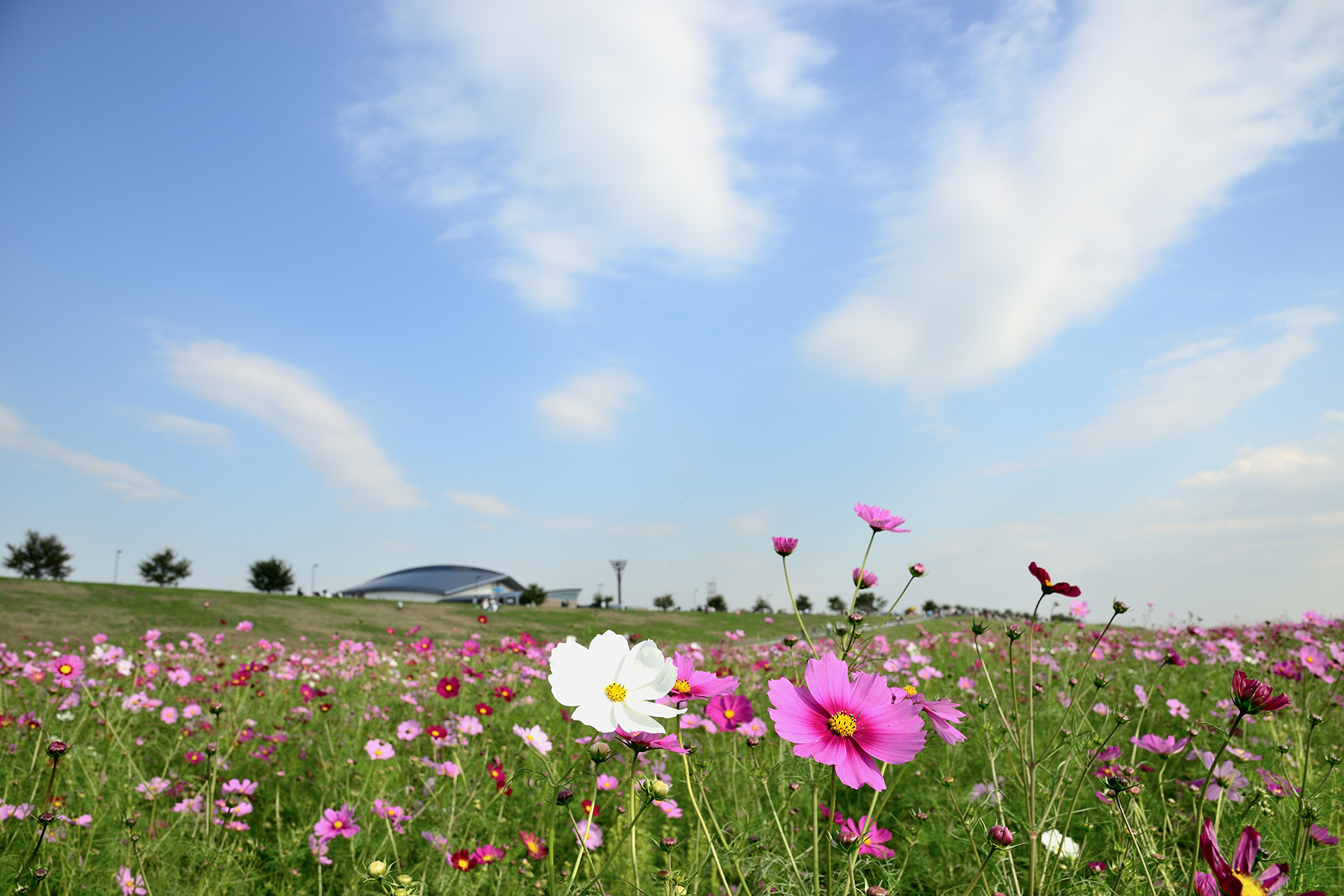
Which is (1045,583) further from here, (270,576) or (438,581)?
(438,581)

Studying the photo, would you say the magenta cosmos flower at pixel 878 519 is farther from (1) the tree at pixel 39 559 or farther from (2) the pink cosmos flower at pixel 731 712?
(1) the tree at pixel 39 559

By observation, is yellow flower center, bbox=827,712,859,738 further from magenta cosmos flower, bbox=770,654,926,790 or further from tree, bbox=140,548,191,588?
tree, bbox=140,548,191,588

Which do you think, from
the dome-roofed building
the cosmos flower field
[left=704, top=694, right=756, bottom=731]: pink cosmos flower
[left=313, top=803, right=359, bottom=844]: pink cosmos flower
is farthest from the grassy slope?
the dome-roofed building

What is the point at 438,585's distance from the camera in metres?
67.7

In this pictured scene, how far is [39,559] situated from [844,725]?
112 feet

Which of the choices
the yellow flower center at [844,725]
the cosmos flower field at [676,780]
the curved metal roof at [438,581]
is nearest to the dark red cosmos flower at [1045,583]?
the cosmos flower field at [676,780]

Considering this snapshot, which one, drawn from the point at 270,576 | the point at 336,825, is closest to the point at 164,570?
the point at 270,576

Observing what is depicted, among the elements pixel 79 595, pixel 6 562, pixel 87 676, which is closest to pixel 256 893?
pixel 87 676

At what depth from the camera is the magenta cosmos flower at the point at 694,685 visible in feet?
3.52

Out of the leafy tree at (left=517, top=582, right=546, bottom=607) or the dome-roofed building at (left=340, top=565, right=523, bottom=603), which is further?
the dome-roofed building at (left=340, top=565, right=523, bottom=603)

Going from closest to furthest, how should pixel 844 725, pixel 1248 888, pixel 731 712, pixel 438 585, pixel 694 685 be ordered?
pixel 1248 888
pixel 844 725
pixel 694 685
pixel 731 712
pixel 438 585

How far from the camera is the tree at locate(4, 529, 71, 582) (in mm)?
25312

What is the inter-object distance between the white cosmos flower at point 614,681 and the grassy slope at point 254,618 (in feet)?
29.1

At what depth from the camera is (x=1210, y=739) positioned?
363cm
